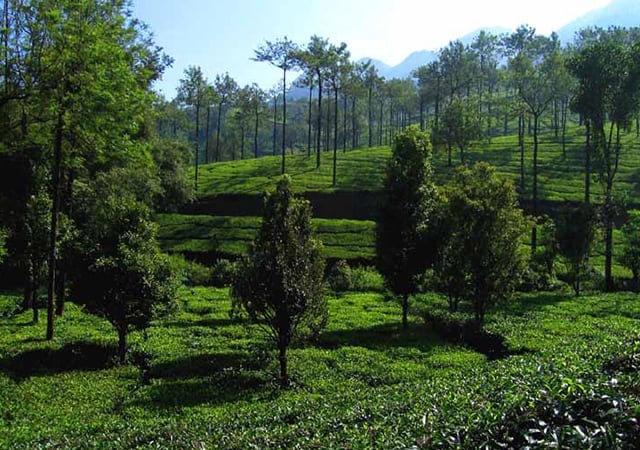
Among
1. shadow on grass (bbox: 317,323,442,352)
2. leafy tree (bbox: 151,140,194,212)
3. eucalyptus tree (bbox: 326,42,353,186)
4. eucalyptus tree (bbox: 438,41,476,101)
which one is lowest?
shadow on grass (bbox: 317,323,442,352)

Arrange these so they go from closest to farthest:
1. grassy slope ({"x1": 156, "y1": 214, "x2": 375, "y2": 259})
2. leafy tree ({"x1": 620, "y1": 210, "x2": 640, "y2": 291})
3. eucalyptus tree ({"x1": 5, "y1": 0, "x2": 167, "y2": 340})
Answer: eucalyptus tree ({"x1": 5, "y1": 0, "x2": 167, "y2": 340})
leafy tree ({"x1": 620, "y1": 210, "x2": 640, "y2": 291})
grassy slope ({"x1": 156, "y1": 214, "x2": 375, "y2": 259})

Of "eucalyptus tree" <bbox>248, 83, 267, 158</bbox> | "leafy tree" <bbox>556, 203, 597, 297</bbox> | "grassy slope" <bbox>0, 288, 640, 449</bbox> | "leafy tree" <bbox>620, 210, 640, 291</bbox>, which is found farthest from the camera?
"eucalyptus tree" <bbox>248, 83, 267, 158</bbox>

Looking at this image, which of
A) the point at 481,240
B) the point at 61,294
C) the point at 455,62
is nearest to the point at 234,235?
the point at 61,294

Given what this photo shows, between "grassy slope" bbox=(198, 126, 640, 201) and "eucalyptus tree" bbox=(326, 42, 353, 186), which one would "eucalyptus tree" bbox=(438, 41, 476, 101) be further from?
"eucalyptus tree" bbox=(326, 42, 353, 186)

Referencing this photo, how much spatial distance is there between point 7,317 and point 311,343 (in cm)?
1728

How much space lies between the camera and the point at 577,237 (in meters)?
37.1

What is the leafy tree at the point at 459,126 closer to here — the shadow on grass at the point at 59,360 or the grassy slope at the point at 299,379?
the grassy slope at the point at 299,379

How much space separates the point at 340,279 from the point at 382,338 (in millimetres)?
15364

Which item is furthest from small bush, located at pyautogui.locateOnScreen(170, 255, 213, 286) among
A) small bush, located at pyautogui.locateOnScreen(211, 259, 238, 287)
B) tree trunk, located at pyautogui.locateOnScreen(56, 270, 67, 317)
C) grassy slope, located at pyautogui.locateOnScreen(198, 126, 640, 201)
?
grassy slope, located at pyautogui.locateOnScreen(198, 126, 640, 201)

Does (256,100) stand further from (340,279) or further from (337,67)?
(340,279)

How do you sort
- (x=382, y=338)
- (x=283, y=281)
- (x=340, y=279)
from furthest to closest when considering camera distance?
1. (x=340, y=279)
2. (x=382, y=338)
3. (x=283, y=281)

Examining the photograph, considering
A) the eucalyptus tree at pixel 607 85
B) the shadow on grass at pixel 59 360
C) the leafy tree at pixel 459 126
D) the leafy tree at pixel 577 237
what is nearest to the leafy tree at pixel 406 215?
the shadow on grass at pixel 59 360

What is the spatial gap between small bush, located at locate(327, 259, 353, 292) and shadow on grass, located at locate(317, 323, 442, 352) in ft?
42.4

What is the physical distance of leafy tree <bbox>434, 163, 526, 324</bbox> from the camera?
26.3m
